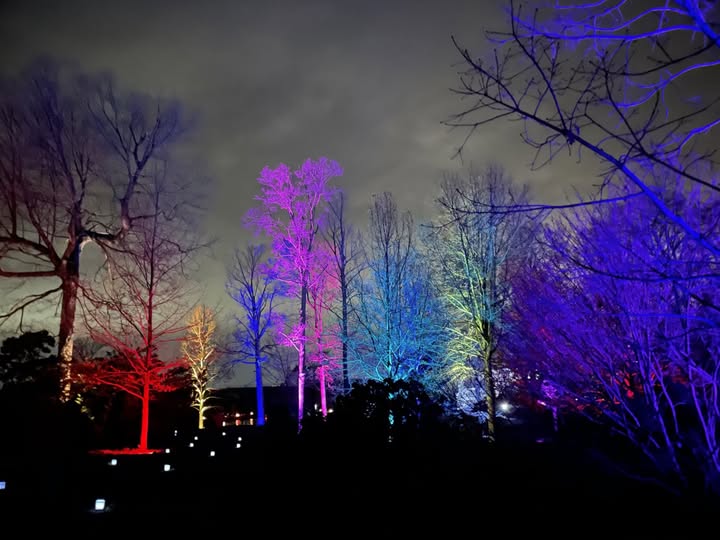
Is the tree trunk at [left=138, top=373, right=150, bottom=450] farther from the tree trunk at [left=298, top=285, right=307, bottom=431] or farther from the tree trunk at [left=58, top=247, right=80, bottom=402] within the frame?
the tree trunk at [left=298, top=285, right=307, bottom=431]

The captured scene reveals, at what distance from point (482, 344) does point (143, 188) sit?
1072 cm

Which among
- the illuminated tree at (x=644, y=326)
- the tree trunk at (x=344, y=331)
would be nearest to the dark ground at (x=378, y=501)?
the illuminated tree at (x=644, y=326)

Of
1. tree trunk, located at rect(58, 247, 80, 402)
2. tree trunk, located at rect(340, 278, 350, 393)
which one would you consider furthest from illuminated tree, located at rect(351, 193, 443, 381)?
tree trunk, located at rect(58, 247, 80, 402)

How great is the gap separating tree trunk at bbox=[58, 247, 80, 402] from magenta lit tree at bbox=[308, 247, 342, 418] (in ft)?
26.3

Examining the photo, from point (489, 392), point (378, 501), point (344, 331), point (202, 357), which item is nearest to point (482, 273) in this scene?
point (489, 392)

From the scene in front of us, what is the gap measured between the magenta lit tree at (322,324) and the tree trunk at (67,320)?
8.00 metres

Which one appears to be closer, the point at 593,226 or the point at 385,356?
the point at 593,226

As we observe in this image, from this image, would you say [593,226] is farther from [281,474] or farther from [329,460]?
[281,474]

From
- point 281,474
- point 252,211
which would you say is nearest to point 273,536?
point 281,474

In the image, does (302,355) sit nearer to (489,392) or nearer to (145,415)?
(145,415)

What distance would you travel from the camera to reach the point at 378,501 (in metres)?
4.22

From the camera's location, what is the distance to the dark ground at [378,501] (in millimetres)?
4090

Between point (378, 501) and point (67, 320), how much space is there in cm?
1079

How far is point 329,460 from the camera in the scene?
480cm
